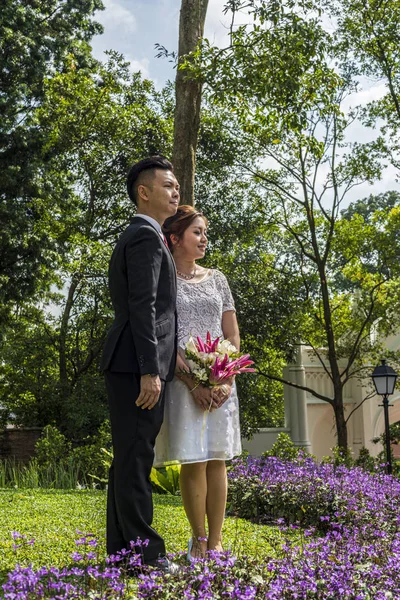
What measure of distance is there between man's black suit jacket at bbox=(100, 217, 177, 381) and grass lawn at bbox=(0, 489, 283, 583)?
1.12 m

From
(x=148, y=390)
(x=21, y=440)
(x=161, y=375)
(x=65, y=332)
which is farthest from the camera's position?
(x=65, y=332)

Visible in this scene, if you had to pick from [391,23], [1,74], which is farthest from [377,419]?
[1,74]

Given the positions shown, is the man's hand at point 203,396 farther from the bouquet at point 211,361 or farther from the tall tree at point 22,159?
the tall tree at point 22,159

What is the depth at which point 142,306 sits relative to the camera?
3732 mm

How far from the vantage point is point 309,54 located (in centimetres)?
923

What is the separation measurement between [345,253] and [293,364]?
2.57 m

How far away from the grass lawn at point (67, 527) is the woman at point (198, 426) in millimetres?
224

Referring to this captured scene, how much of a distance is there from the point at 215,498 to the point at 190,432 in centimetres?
41

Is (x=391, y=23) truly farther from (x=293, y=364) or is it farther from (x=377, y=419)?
(x=377, y=419)

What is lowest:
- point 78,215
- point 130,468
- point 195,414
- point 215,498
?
point 215,498

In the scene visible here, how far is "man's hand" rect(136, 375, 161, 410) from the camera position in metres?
3.69

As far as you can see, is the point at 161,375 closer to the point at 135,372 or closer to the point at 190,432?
the point at 135,372

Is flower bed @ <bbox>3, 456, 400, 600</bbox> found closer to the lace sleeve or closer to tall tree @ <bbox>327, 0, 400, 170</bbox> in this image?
the lace sleeve

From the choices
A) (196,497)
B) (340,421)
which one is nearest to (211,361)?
(196,497)
